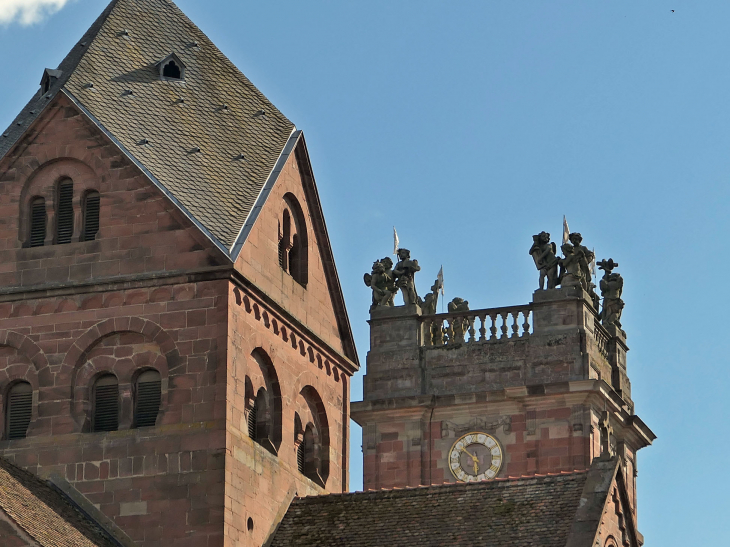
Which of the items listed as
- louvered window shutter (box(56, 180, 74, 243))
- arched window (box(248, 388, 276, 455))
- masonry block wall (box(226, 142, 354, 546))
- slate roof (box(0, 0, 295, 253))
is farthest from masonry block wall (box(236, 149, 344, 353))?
louvered window shutter (box(56, 180, 74, 243))

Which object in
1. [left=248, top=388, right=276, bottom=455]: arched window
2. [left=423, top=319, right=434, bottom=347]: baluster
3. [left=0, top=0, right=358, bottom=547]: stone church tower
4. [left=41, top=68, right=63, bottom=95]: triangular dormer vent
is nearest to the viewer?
[left=0, top=0, right=358, bottom=547]: stone church tower

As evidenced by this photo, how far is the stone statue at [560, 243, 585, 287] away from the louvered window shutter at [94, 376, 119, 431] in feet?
77.7

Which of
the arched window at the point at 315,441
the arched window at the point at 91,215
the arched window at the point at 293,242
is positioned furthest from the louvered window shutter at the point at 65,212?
the arched window at the point at 315,441

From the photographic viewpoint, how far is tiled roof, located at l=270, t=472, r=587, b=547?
55312 millimetres

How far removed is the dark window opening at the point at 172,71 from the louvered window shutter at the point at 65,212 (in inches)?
159

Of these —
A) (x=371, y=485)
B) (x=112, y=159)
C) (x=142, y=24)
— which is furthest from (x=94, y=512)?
(x=371, y=485)

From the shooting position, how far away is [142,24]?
6297 centimetres

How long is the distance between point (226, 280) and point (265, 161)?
4.64 meters

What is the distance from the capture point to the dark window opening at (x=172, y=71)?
62344mm

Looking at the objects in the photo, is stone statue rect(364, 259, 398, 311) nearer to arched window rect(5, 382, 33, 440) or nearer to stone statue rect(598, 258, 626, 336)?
stone statue rect(598, 258, 626, 336)

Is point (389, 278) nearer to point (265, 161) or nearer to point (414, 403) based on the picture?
point (414, 403)

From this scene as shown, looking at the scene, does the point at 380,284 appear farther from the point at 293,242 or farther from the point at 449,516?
the point at 449,516

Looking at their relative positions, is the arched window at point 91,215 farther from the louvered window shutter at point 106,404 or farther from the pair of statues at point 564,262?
the pair of statues at point 564,262

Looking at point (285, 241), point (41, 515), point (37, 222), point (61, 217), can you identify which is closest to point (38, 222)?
point (37, 222)
